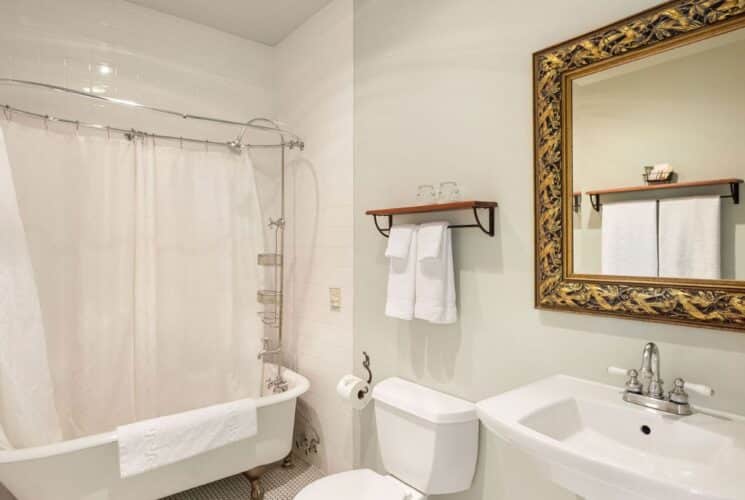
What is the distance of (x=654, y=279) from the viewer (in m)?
1.26

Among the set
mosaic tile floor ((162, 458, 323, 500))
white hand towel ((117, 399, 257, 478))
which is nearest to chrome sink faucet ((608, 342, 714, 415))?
white hand towel ((117, 399, 257, 478))

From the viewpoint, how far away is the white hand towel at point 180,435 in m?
1.79

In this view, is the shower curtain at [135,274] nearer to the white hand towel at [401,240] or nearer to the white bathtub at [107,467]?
the white bathtub at [107,467]

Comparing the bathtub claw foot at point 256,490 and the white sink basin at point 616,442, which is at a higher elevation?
the white sink basin at point 616,442

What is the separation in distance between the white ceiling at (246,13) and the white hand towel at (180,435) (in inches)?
87.1

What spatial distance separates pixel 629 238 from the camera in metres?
1.33

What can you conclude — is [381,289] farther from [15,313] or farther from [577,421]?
[15,313]

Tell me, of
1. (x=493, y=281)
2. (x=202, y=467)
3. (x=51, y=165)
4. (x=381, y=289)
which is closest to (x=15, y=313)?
(x=51, y=165)

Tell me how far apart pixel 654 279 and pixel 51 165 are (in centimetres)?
255

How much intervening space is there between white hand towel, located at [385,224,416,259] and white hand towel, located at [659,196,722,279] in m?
0.90

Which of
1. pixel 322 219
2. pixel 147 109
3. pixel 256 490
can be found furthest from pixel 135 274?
pixel 256 490

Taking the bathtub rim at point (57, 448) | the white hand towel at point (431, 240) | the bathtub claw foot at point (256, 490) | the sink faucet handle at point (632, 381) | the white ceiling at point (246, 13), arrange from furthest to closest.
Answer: the white ceiling at point (246, 13)
the bathtub claw foot at point (256, 490)
the white hand towel at point (431, 240)
the bathtub rim at point (57, 448)
the sink faucet handle at point (632, 381)

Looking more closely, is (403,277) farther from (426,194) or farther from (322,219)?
(322,219)

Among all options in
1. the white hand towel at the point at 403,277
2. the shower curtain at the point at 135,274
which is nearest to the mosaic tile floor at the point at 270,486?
the shower curtain at the point at 135,274
